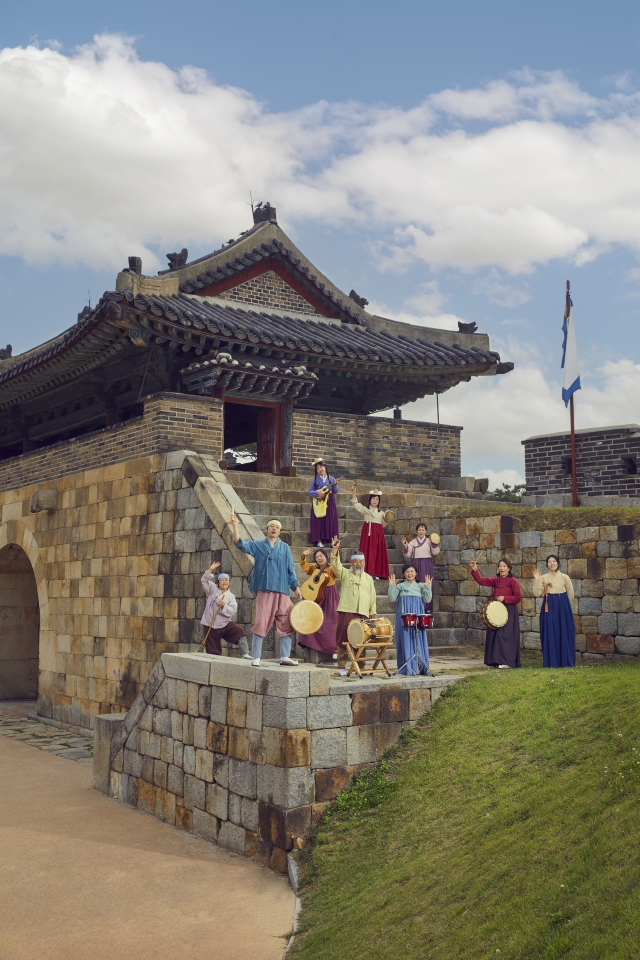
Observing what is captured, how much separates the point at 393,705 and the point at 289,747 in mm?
1161

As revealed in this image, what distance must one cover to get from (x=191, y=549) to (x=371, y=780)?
15.9 ft

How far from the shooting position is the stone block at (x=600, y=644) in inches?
421

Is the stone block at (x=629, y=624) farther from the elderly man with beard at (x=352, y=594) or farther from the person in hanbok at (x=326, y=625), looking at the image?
the person in hanbok at (x=326, y=625)

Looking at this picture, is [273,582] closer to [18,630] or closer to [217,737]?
[217,737]

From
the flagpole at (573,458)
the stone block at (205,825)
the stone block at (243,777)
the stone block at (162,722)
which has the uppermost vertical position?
the flagpole at (573,458)

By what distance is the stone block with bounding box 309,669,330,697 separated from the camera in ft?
25.5

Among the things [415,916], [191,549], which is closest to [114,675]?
[191,549]

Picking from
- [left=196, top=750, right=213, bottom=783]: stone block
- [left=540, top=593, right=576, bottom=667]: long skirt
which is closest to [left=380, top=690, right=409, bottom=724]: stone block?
[left=196, top=750, right=213, bottom=783]: stone block

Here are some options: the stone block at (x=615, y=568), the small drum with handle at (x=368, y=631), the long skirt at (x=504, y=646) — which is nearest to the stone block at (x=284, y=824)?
the small drum with handle at (x=368, y=631)

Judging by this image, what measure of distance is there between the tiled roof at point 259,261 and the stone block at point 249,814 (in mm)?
11357

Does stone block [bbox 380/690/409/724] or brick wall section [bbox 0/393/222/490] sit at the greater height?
brick wall section [bbox 0/393/222/490]

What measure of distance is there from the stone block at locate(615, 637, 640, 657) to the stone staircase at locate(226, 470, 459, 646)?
2313 millimetres

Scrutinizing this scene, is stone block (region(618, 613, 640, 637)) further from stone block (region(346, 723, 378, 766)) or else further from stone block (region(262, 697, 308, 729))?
stone block (region(262, 697, 308, 729))

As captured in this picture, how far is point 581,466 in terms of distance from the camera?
15891 millimetres
